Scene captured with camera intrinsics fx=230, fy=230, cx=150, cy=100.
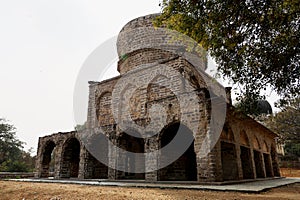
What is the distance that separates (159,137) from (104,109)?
724 centimetres

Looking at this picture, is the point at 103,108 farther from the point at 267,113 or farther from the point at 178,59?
the point at 267,113

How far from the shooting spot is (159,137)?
1087 centimetres

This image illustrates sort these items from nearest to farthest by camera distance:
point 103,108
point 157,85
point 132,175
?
1. point 132,175
2. point 157,85
3. point 103,108

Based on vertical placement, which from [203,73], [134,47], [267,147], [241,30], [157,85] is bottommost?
[267,147]

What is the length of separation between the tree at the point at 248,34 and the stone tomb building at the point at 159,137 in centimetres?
252

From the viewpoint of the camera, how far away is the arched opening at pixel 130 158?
12.5 m

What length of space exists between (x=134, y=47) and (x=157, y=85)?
14.3ft

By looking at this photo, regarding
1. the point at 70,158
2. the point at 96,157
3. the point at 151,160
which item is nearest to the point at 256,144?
the point at 151,160

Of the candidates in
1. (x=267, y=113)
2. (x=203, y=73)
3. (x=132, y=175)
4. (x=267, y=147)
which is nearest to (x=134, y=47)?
(x=203, y=73)

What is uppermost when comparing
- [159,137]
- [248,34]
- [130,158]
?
[248,34]

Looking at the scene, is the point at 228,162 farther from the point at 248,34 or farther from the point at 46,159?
the point at 46,159

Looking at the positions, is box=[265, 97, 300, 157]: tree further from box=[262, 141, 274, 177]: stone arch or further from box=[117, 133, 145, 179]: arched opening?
box=[117, 133, 145, 179]: arched opening

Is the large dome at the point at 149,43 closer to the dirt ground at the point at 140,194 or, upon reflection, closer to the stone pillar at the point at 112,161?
the stone pillar at the point at 112,161

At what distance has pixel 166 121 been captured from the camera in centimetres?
1081
